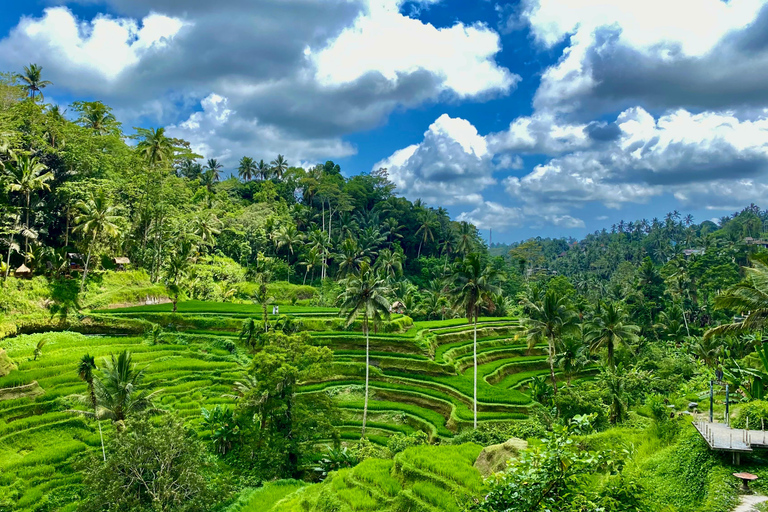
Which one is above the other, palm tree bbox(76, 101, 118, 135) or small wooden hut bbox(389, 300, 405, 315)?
palm tree bbox(76, 101, 118, 135)

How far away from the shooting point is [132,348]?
37.1m

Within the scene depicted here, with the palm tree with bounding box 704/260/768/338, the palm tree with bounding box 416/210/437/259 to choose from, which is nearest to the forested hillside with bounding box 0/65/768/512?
the palm tree with bounding box 704/260/768/338

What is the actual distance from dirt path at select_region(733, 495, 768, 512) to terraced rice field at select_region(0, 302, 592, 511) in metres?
8.58

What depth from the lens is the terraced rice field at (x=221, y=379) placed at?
23.4 metres

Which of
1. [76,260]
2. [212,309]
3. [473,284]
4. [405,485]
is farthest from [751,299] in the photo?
[76,260]

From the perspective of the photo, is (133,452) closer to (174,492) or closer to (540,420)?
(174,492)

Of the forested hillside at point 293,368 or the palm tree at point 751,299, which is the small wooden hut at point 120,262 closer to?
the forested hillside at point 293,368

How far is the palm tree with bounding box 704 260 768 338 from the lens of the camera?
17438 millimetres

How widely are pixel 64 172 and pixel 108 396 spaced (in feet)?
118

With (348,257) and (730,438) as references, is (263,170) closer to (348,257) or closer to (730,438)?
(348,257)

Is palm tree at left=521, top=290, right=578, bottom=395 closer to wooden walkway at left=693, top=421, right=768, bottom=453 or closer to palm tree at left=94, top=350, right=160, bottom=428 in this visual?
wooden walkway at left=693, top=421, right=768, bottom=453

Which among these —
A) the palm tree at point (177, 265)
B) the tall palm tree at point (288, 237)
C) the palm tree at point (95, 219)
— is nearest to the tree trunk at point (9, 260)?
the palm tree at point (95, 219)

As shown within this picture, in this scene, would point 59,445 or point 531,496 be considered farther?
point 59,445

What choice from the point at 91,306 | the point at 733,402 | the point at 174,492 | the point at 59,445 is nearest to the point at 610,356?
the point at 733,402
